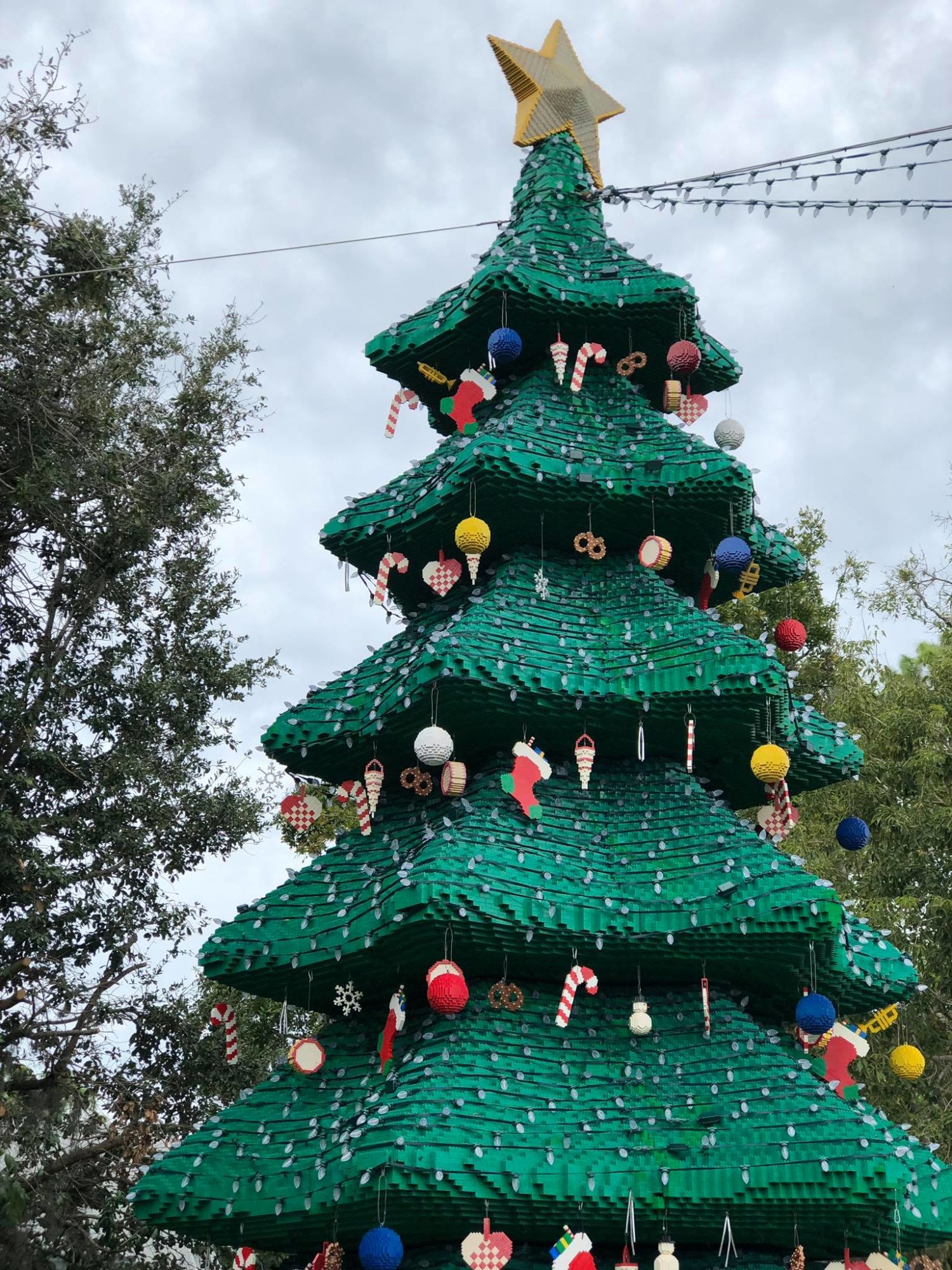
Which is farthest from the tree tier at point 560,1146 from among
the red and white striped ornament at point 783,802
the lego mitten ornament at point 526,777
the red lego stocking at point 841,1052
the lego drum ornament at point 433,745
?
the red and white striped ornament at point 783,802

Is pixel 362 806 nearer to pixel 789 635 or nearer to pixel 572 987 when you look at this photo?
pixel 572 987

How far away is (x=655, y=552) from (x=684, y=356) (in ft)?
6.20

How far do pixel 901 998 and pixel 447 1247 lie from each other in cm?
433

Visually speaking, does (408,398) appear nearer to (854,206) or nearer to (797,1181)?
(854,206)

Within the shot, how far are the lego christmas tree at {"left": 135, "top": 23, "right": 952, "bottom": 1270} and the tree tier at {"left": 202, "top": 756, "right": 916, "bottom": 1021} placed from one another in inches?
1.1

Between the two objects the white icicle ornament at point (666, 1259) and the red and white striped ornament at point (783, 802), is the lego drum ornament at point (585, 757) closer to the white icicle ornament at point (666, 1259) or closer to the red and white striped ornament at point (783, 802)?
the red and white striped ornament at point (783, 802)

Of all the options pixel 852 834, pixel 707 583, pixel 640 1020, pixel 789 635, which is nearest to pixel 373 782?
pixel 640 1020

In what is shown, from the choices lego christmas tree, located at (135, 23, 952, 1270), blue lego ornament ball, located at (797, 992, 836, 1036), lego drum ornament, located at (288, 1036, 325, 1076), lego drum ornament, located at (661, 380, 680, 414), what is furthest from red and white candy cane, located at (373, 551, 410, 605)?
blue lego ornament ball, located at (797, 992, 836, 1036)

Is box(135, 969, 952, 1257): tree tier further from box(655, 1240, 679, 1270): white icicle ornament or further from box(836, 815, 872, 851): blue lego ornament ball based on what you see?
box(836, 815, 872, 851): blue lego ornament ball

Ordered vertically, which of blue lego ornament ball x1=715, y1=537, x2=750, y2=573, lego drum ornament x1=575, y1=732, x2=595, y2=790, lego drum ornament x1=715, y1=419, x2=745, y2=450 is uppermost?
lego drum ornament x1=715, y1=419, x2=745, y2=450

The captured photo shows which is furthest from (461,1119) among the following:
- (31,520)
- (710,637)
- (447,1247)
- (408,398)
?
(31,520)

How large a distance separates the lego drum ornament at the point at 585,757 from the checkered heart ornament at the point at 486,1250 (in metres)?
3.12

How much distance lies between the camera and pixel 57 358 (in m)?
14.9

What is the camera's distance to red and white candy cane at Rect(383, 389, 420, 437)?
12.4 meters
